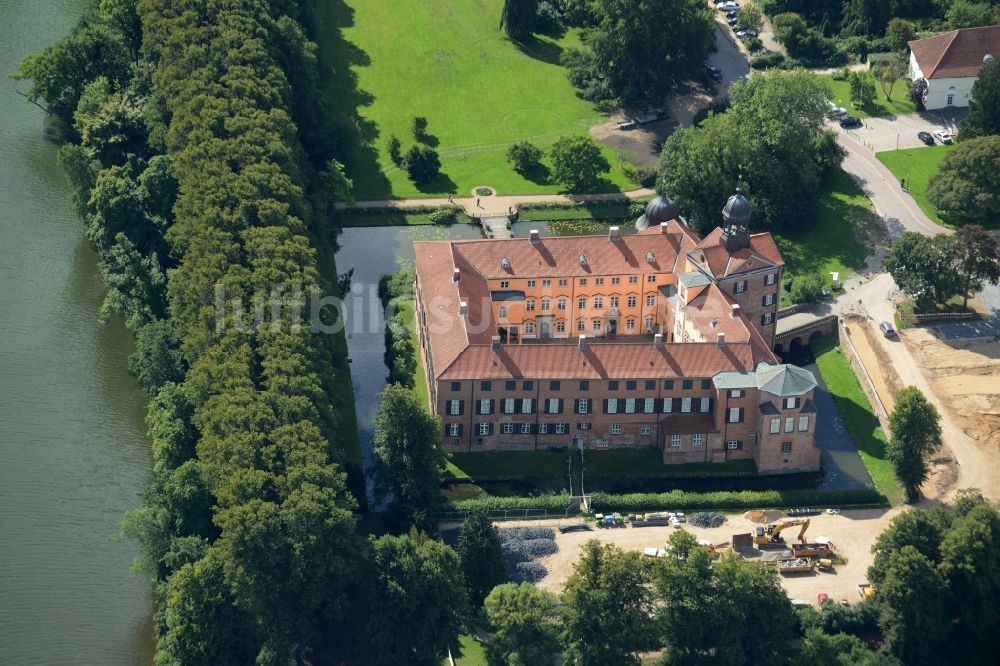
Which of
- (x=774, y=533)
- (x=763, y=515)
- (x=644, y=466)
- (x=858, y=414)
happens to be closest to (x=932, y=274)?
(x=858, y=414)

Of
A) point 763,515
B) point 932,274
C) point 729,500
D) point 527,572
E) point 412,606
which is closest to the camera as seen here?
Result: point 412,606

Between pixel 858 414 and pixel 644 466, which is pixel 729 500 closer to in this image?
pixel 644 466


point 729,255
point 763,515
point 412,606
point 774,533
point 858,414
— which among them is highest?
point 729,255

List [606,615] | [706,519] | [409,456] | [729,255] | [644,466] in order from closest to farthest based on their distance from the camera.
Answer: [606,615], [409,456], [706,519], [644,466], [729,255]

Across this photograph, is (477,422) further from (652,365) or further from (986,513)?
(986,513)

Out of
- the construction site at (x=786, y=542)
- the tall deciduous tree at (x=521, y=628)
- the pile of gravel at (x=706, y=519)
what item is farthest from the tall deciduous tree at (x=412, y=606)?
the pile of gravel at (x=706, y=519)

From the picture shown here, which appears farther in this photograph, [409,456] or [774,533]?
[409,456]

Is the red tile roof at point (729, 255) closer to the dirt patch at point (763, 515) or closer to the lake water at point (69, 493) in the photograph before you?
the dirt patch at point (763, 515)

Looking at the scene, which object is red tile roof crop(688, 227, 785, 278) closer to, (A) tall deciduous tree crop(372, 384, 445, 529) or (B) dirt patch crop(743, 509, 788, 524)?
(B) dirt patch crop(743, 509, 788, 524)
